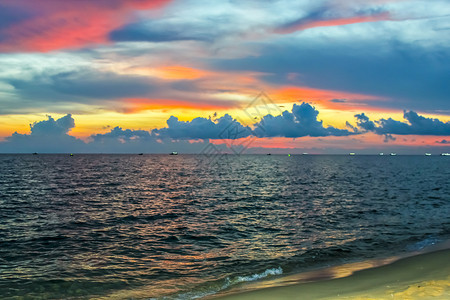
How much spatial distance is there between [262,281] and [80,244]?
46.3ft

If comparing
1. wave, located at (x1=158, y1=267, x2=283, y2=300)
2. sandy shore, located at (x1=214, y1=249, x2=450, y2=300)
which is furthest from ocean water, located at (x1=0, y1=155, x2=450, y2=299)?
sandy shore, located at (x1=214, y1=249, x2=450, y2=300)

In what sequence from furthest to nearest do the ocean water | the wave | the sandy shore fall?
the ocean water → the wave → the sandy shore

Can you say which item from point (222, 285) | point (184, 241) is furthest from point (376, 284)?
point (184, 241)

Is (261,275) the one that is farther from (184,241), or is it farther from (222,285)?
(184,241)

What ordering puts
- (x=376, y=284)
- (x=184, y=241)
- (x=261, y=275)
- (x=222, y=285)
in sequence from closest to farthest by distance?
(x=376, y=284)
(x=222, y=285)
(x=261, y=275)
(x=184, y=241)

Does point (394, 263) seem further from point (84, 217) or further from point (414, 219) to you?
point (84, 217)

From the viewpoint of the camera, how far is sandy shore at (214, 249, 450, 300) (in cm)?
1108

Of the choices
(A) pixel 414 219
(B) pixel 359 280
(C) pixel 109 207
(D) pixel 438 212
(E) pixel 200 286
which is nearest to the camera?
(B) pixel 359 280

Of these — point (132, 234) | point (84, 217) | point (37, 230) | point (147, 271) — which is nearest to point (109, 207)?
point (84, 217)

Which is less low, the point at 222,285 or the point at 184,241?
the point at 222,285

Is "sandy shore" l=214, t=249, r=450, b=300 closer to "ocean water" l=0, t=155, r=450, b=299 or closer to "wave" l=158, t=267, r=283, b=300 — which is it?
"wave" l=158, t=267, r=283, b=300

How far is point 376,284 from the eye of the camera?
12898mm

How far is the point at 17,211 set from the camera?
37250 mm

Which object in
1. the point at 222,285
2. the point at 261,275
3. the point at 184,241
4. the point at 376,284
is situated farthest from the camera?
the point at 184,241
